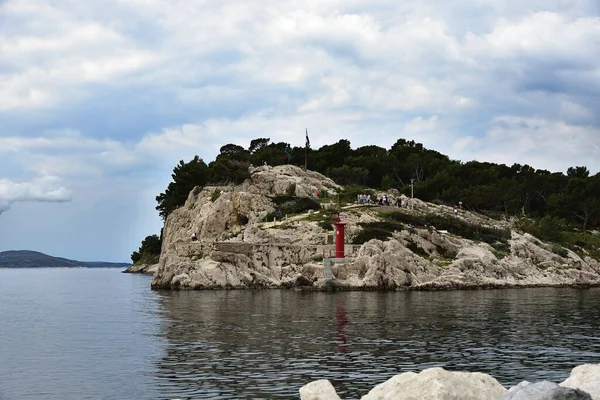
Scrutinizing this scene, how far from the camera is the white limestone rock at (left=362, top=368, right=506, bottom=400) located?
15430 millimetres

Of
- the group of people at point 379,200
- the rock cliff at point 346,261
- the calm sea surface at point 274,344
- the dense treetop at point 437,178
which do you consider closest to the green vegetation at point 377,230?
the rock cliff at point 346,261

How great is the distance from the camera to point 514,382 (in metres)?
24.0

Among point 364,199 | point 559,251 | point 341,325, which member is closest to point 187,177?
point 364,199

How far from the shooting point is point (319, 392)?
17.0m

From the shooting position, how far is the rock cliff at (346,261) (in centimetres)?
7238

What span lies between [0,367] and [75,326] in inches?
626

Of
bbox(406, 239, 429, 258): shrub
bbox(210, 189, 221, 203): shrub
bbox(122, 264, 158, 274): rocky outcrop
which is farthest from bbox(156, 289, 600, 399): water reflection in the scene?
bbox(122, 264, 158, 274): rocky outcrop

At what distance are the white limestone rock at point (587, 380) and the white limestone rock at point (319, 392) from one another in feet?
20.0

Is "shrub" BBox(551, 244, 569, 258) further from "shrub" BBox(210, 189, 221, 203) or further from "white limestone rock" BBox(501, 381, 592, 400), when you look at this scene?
"white limestone rock" BBox(501, 381, 592, 400)

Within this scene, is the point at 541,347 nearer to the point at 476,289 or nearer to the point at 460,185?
the point at 476,289

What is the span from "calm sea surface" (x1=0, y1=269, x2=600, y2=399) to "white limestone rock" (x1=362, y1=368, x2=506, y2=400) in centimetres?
607

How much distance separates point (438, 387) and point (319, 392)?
3.24 m

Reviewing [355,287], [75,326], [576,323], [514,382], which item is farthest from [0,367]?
[355,287]

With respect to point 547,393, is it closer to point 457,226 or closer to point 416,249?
point 416,249
